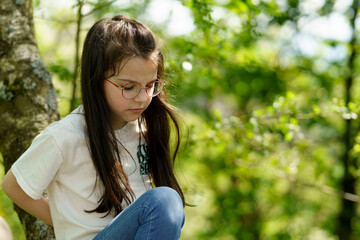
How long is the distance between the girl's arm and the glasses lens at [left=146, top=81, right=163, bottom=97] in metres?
0.64

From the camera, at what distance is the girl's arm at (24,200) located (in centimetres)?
172

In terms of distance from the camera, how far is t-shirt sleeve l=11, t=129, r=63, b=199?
165 cm

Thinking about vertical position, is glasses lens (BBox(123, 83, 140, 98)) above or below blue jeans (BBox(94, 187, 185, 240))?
above

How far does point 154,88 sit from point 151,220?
2.08ft

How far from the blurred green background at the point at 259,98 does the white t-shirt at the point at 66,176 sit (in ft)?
2.71

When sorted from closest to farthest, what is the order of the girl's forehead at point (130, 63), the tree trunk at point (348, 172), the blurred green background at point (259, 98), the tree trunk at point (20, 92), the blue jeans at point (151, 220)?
1. the blue jeans at point (151, 220)
2. the girl's forehead at point (130, 63)
3. the tree trunk at point (20, 92)
4. the blurred green background at point (259, 98)
5. the tree trunk at point (348, 172)

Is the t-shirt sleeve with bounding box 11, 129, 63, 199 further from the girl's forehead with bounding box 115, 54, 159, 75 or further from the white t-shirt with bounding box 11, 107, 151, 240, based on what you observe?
the girl's forehead with bounding box 115, 54, 159, 75

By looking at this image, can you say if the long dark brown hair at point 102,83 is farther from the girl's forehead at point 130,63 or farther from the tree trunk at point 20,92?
the tree trunk at point 20,92

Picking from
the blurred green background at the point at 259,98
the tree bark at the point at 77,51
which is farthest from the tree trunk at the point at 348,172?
the tree bark at the point at 77,51

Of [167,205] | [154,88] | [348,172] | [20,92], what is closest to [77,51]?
[20,92]

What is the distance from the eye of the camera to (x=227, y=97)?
8.68 metres

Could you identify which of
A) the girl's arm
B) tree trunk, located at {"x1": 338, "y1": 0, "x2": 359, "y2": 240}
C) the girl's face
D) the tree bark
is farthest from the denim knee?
tree trunk, located at {"x1": 338, "y1": 0, "x2": 359, "y2": 240}

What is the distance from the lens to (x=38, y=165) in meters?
1.65

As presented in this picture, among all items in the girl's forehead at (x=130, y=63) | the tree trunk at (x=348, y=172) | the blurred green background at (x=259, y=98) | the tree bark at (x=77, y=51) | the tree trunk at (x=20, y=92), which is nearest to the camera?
the girl's forehead at (x=130, y=63)
